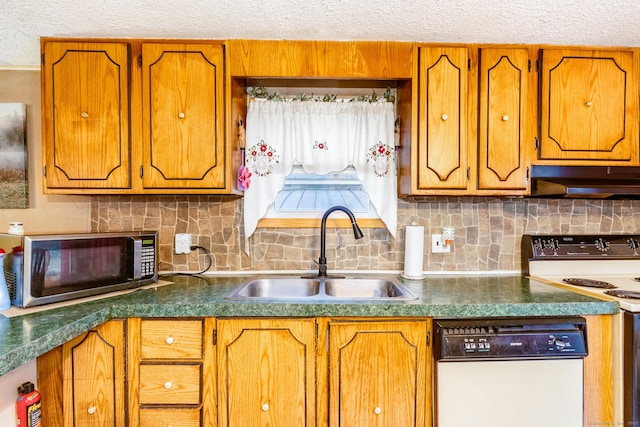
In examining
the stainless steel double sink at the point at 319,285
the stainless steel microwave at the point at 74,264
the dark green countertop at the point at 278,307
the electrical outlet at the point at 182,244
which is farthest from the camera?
the electrical outlet at the point at 182,244

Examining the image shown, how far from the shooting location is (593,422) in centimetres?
146

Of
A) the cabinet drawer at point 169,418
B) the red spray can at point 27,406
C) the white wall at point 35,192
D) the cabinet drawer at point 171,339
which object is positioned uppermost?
the white wall at point 35,192

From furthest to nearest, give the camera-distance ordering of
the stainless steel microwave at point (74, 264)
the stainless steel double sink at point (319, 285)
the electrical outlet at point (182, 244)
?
the electrical outlet at point (182, 244) → the stainless steel double sink at point (319, 285) → the stainless steel microwave at point (74, 264)

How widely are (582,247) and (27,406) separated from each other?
2696 mm

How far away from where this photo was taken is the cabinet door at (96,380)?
4.64 ft

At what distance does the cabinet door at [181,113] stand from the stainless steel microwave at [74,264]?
0.33 meters

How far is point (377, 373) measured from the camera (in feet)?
4.71

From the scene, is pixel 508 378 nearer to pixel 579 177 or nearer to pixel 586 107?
pixel 579 177

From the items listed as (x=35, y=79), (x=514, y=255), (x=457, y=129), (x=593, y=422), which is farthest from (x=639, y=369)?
(x=35, y=79)

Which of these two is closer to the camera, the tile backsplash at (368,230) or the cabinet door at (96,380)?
the cabinet door at (96,380)

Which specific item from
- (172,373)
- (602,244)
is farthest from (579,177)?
(172,373)

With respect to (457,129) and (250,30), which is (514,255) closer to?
(457,129)

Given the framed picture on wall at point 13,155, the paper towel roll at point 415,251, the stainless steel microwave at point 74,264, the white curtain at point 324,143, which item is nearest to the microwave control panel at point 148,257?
the stainless steel microwave at point 74,264

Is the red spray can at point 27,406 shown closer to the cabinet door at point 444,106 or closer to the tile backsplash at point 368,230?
the tile backsplash at point 368,230
